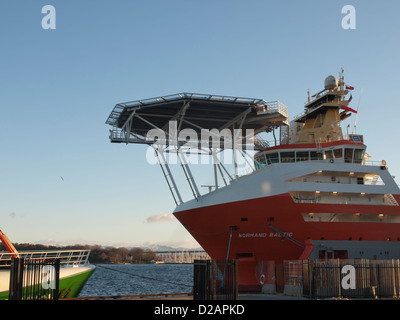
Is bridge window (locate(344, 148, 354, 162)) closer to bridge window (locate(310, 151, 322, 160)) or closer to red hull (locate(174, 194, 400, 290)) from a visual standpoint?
bridge window (locate(310, 151, 322, 160))

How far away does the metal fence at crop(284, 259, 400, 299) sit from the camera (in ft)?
80.2

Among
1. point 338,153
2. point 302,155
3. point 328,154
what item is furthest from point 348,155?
point 302,155

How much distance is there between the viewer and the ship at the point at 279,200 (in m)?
31.8

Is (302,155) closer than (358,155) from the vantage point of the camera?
No

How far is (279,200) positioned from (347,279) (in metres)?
8.13

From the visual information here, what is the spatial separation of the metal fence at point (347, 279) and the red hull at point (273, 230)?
5.60m

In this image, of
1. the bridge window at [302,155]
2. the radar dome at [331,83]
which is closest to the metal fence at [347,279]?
the bridge window at [302,155]

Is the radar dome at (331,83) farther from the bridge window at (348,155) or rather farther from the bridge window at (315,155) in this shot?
the bridge window at (348,155)

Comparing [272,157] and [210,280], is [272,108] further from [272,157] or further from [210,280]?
[210,280]

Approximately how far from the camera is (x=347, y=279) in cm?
2514

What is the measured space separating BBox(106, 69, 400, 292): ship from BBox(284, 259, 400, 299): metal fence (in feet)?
16.8

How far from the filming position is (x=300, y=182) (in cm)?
3247
